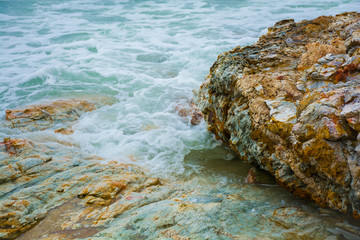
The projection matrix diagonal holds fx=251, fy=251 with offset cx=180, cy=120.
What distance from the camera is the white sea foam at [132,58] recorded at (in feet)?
21.3

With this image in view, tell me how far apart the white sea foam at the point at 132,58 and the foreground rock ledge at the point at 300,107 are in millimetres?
1721

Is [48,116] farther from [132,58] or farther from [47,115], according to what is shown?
[132,58]

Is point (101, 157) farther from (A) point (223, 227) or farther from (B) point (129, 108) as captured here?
(A) point (223, 227)

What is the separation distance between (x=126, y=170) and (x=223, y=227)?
2623 mm

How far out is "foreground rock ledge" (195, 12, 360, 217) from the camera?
2.66 metres

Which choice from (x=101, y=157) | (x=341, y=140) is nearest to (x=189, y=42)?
(x=101, y=157)

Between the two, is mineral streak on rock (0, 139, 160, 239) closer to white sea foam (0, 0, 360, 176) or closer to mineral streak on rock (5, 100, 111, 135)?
white sea foam (0, 0, 360, 176)

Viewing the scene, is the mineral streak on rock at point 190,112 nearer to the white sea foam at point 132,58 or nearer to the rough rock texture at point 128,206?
the white sea foam at point 132,58

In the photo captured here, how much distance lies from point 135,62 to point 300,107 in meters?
10.3

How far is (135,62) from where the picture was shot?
12391 mm

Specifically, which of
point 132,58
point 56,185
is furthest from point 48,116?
point 132,58

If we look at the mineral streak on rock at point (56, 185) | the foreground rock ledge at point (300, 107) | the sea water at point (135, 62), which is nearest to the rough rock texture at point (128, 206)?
the mineral streak on rock at point (56, 185)

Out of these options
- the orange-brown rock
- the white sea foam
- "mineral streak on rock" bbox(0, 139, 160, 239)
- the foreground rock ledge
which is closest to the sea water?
the white sea foam

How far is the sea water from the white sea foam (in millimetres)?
43
